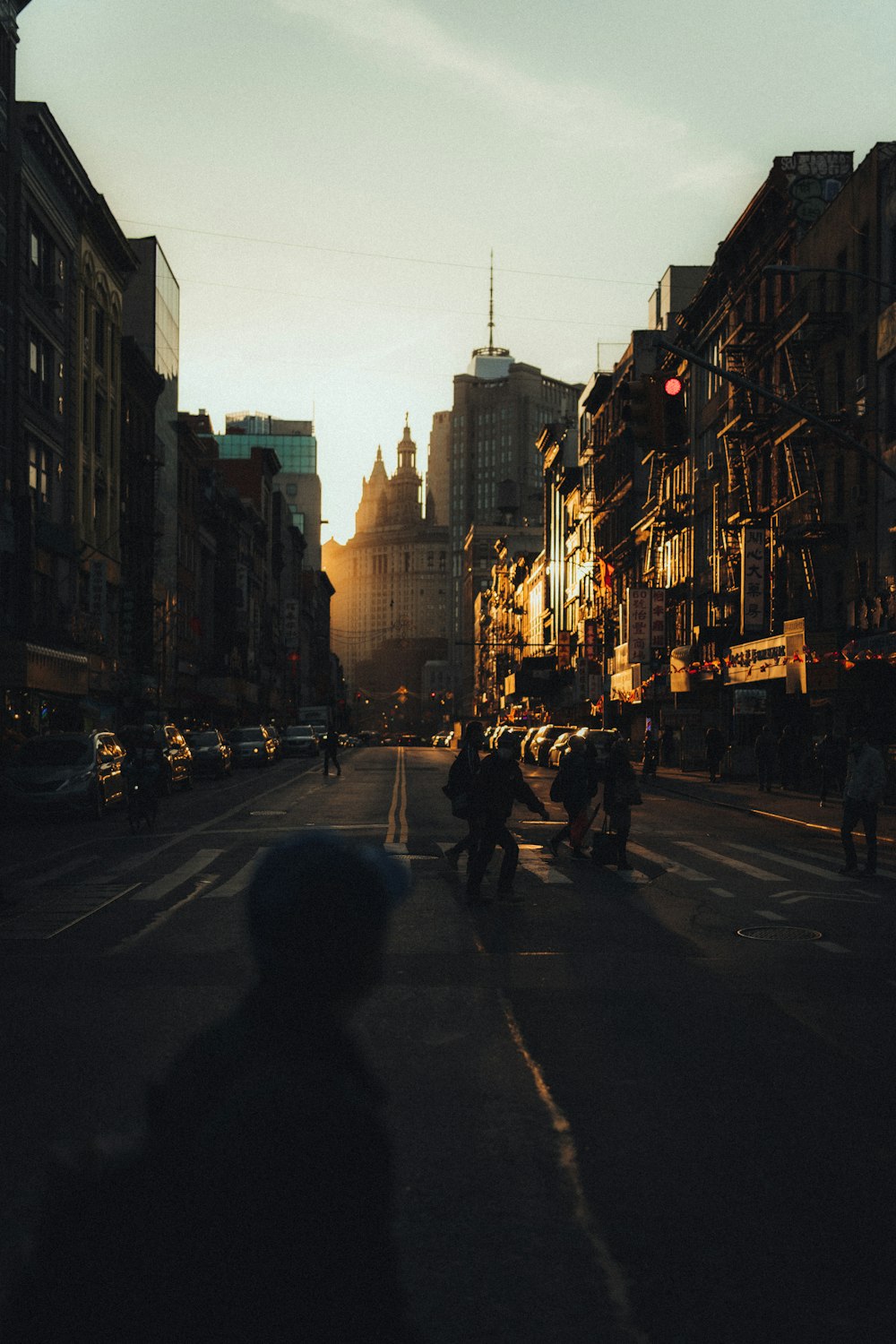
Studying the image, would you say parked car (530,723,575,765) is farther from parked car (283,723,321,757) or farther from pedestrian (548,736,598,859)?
pedestrian (548,736,598,859)

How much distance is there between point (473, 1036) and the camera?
8.45 m

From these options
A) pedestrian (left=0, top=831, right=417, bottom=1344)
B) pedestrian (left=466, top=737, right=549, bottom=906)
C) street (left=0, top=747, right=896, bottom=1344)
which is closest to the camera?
pedestrian (left=0, top=831, right=417, bottom=1344)

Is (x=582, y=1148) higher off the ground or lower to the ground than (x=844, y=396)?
lower

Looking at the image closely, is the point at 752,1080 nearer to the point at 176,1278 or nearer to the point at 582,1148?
the point at 582,1148

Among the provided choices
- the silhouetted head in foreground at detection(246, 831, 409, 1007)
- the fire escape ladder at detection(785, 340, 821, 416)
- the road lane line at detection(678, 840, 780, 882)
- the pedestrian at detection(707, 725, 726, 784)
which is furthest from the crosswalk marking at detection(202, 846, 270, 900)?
the pedestrian at detection(707, 725, 726, 784)

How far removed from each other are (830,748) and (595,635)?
45096 mm

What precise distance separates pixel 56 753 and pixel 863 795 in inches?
675

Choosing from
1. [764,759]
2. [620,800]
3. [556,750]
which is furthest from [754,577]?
[620,800]

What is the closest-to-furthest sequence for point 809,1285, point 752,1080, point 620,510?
1. point 809,1285
2. point 752,1080
3. point 620,510

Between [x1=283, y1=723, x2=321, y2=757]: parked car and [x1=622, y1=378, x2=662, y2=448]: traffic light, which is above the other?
[x1=622, y1=378, x2=662, y2=448]: traffic light

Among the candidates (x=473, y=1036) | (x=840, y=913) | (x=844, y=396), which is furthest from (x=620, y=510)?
(x=473, y=1036)

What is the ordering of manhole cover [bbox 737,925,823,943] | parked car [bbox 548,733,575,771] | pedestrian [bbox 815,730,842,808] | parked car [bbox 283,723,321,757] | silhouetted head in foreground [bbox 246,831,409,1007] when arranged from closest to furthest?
silhouetted head in foreground [bbox 246,831,409,1007] < manhole cover [bbox 737,925,823,943] < pedestrian [bbox 815,730,842,808] < parked car [bbox 548,733,575,771] < parked car [bbox 283,723,321,757]

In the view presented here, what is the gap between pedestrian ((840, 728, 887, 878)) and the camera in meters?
18.3

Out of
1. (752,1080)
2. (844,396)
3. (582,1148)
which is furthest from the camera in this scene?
(844,396)
